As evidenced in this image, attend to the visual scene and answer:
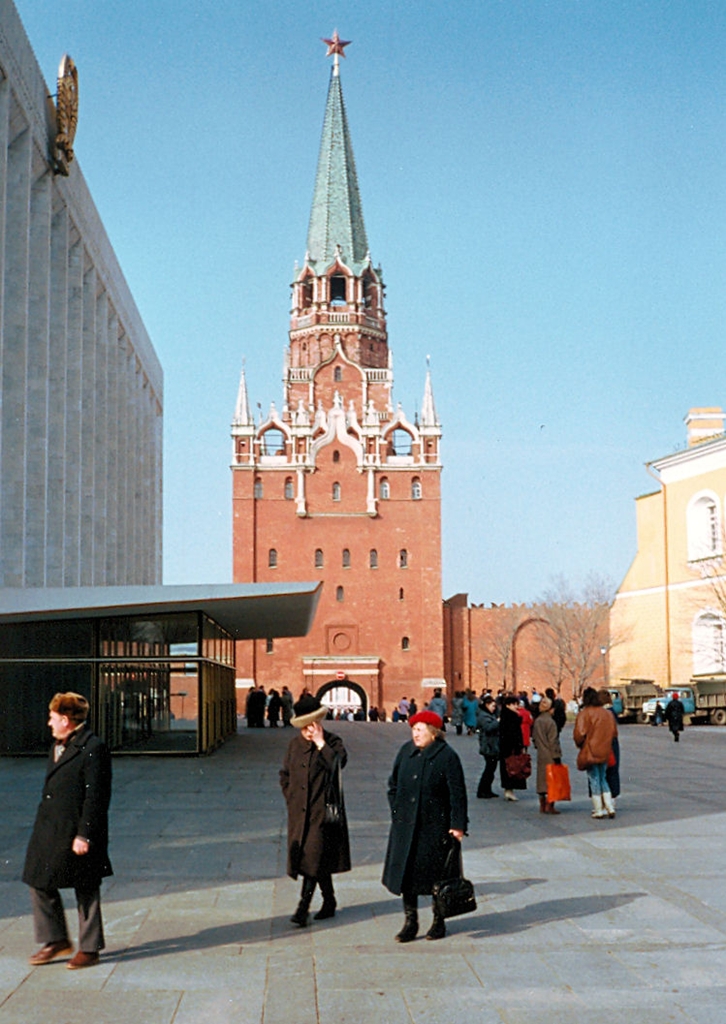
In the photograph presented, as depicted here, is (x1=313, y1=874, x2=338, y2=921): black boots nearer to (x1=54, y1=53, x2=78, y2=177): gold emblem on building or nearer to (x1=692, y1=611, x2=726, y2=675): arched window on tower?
(x1=54, y1=53, x2=78, y2=177): gold emblem on building

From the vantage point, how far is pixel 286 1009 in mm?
6129

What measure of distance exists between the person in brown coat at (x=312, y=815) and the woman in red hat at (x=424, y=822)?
419 mm

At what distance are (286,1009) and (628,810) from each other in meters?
9.27

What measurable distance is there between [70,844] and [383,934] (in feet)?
6.87

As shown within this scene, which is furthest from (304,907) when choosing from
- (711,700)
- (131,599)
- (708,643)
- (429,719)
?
(708,643)

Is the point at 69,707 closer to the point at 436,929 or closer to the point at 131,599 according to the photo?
the point at 436,929

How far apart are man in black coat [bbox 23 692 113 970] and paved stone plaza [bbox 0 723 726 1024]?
7.6 inches

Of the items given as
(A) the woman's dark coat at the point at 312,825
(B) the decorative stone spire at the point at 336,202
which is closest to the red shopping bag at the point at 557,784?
(A) the woman's dark coat at the point at 312,825

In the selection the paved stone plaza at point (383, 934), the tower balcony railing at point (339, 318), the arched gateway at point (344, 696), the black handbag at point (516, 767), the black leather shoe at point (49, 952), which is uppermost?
the tower balcony railing at point (339, 318)

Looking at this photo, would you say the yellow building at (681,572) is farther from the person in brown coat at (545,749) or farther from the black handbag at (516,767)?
the person in brown coat at (545,749)

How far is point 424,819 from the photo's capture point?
7.68 metres

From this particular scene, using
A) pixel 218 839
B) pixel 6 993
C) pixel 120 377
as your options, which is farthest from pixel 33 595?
pixel 120 377

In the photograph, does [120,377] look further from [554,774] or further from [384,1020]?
[384,1020]

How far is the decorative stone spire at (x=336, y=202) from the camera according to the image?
8225 cm
